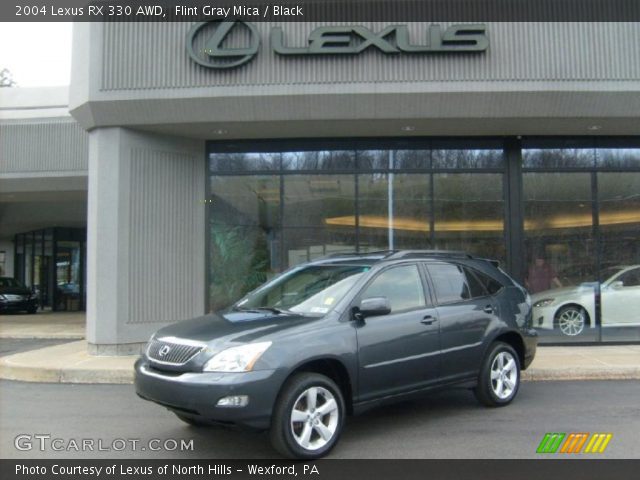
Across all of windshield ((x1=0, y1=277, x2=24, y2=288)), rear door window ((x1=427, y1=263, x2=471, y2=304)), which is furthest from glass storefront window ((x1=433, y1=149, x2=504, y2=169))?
windshield ((x1=0, y1=277, x2=24, y2=288))

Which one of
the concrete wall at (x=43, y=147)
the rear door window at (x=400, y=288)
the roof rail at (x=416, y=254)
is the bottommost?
the rear door window at (x=400, y=288)

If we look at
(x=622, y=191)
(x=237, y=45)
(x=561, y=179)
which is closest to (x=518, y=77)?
(x=561, y=179)

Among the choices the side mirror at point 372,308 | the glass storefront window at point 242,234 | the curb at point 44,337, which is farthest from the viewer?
the curb at point 44,337

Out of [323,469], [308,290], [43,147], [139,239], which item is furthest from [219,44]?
[323,469]

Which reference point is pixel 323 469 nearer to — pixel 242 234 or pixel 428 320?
pixel 428 320

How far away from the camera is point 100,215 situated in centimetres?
1042

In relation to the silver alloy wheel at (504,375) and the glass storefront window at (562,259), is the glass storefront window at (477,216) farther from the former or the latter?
the silver alloy wheel at (504,375)

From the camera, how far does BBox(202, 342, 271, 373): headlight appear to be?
4.82 meters

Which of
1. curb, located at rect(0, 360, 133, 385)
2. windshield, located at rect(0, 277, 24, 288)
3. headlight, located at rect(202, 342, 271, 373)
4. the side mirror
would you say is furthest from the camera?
windshield, located at rect(0, 277, 24, 288)

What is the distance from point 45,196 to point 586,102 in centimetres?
1388

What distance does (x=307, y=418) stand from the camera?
198 inches

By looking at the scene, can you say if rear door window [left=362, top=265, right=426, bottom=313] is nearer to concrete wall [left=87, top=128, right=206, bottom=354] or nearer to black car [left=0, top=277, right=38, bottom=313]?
concrete wall [left=87, top=128, right=206, bottom=354]

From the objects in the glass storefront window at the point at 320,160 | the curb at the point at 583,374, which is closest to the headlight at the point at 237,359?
the curb at the point at 583,374

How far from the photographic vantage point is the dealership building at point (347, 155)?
1009 cm
